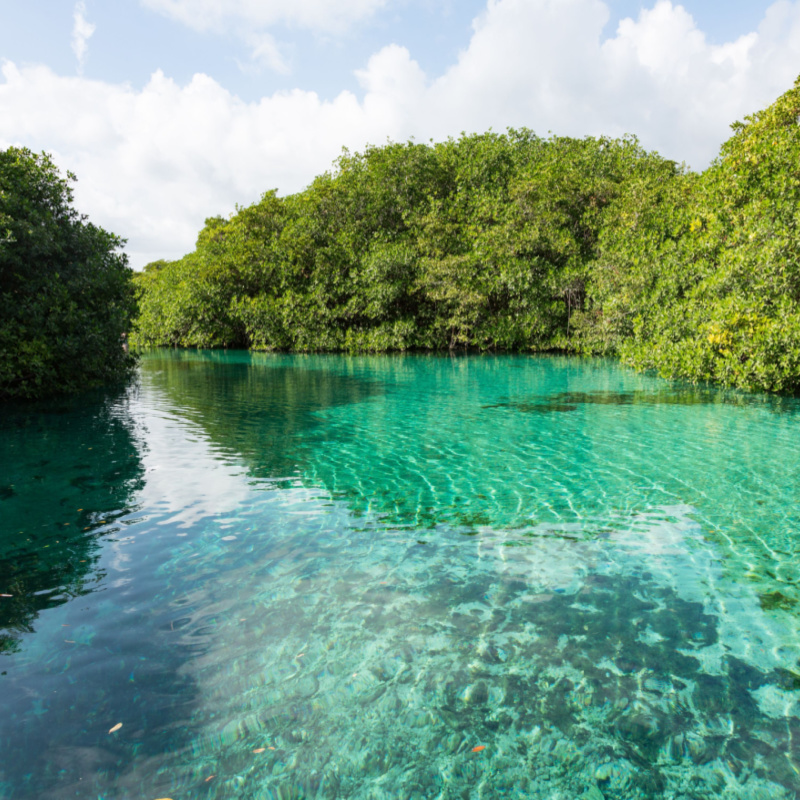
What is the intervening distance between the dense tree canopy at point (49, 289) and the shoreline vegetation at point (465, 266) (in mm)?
50

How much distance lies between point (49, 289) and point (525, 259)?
24780mm

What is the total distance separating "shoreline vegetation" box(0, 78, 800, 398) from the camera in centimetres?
1479

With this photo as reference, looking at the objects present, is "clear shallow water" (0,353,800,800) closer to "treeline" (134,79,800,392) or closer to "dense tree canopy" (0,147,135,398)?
"dense tree canopy" (0,147,135,398)

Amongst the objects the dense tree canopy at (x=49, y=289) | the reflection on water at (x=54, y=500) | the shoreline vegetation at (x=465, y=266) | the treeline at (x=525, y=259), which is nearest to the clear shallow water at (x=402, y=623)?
the reflection on water at (x=54, y=500)

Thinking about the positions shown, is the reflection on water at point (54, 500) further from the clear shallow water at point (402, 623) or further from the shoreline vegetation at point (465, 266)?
the shoreline vegetation at point (465, 266)

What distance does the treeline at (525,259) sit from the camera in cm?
1584

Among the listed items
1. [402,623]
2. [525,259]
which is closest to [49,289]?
[402,623]

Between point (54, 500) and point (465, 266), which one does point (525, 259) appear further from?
point (54, 500)

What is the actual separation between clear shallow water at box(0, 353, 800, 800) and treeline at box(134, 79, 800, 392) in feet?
27.1

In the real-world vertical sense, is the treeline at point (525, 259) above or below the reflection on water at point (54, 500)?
above

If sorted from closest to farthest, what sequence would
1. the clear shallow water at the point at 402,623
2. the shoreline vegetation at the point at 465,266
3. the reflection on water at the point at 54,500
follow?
the clear shallow water at the point at 402,623 < the reflection on water at the point at 54,500 < the shoreline vegetation at the point at 465,266

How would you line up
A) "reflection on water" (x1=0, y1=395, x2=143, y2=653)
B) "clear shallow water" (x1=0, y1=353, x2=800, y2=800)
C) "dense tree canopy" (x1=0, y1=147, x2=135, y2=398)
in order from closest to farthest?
"clear shallow water" (x1=0, y1=353, x2=800, y2=800), "reflection on water" (x1=0, y1=395, x2=143, y2=653), "dense tree canopy" (x1=0, y1=147, x2=135, y2=398)

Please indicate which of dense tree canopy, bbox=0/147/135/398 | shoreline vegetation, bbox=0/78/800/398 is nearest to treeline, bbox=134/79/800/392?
shoreline vegetation, bbox=0/78/800/398

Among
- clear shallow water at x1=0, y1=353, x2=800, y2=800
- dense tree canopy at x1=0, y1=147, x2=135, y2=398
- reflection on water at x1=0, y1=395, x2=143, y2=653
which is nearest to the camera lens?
clear shallow water at x1=0, y1=353, x2=800, y2=800
